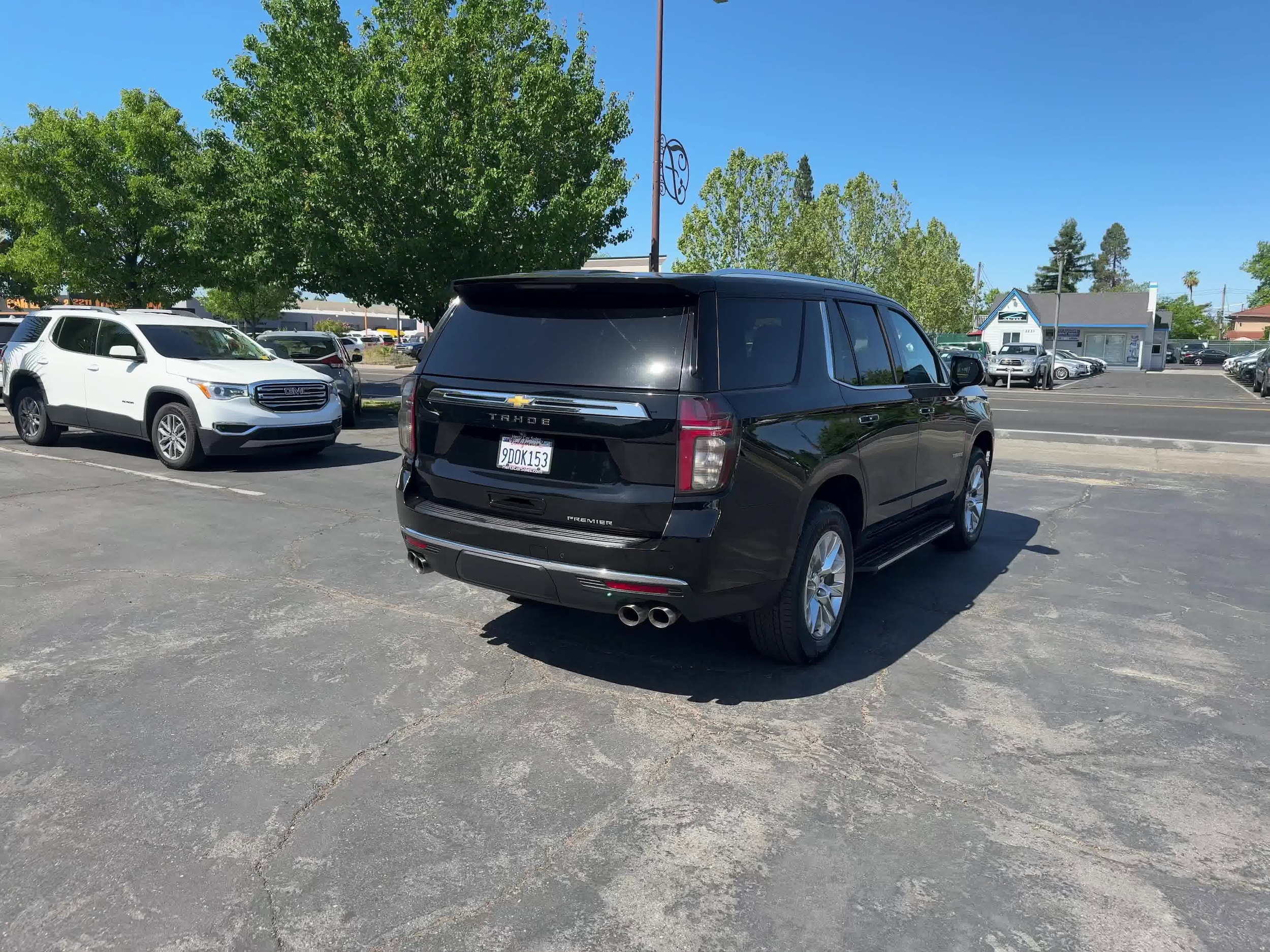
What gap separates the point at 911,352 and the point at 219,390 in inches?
298

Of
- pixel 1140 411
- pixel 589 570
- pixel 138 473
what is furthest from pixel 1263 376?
pixel 589 570

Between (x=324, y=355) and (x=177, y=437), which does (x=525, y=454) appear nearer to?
(x=177, y=437)

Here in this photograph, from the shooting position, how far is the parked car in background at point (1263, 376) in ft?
108

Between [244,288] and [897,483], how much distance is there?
2154 centimetres

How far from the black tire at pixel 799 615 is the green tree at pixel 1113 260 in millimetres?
179944

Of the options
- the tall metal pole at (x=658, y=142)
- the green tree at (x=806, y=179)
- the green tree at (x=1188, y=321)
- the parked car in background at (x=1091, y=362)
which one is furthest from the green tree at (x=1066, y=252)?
the tall metal pole at (x=658, y=142)

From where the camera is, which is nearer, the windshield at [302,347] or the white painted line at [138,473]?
the white painted line at [138,473]

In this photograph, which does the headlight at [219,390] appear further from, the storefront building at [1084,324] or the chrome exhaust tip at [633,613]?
the storefront building at [1084,324]

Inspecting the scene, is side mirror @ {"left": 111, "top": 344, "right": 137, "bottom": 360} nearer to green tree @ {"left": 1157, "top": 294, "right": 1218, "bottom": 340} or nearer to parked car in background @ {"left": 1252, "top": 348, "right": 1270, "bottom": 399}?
parked car in background @ {"left": 1252, "top": 348, "right": 1270, "bottom": 399}

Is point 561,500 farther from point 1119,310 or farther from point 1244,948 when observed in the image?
point 1119,310

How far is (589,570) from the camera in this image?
12.8ft

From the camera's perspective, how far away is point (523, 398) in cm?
413

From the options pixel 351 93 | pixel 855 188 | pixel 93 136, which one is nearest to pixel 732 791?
pixel 351 93

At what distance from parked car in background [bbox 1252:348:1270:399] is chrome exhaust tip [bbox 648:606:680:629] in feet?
118
